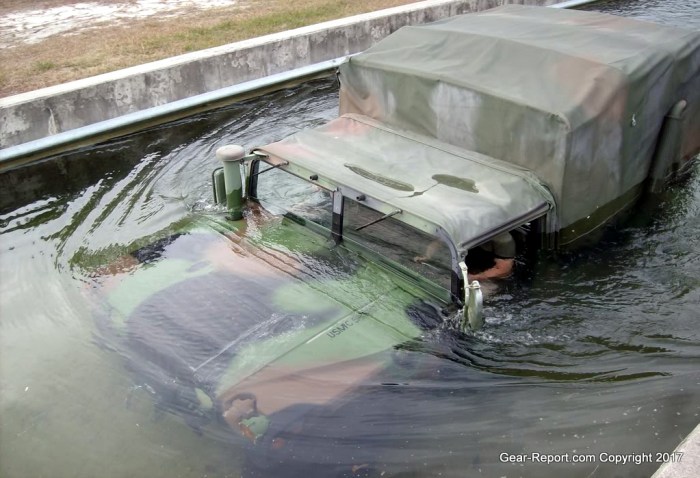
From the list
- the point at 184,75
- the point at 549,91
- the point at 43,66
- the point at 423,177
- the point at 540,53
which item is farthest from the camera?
the point at 43,66

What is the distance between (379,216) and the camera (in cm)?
532

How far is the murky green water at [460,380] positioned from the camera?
456 centimetres

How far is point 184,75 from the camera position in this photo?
391 inches

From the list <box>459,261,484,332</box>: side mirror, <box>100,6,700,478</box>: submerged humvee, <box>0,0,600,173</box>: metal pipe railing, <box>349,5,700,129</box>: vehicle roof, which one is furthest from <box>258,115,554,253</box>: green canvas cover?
<box>0,0,600,173</box>: metal pipe railing

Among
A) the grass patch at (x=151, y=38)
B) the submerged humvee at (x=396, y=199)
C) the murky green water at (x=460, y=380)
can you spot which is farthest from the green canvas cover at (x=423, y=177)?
the grass patch at (x=151, y=38)

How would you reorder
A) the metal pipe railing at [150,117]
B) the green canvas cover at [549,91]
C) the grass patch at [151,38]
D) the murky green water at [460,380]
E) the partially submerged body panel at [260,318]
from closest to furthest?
the murky green water at [460,380] < the partially submerged body panel at [260,318] < the green canvas cover at [549,91] < the metal pipe railing at [150,117] < the grass patch at [151,38]

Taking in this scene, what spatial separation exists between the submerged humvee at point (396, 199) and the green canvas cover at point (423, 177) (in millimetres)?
18

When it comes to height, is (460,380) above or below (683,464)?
below

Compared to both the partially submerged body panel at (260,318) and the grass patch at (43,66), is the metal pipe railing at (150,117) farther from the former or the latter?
the partially submerged body panel at (260,318)

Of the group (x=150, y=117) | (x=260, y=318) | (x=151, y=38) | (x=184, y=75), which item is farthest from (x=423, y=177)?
(x=151, y=38)

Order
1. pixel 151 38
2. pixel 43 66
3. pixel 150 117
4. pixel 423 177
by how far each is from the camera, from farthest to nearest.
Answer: pixel 151 38
pixel 43 66
pixel 150 117
pixel 423 177

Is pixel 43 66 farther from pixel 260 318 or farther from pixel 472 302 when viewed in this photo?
pixel 472 302

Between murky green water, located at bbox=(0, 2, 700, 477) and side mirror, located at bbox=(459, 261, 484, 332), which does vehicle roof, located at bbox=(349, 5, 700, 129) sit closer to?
murky green water, located at bbox=(0, 2, 700, 477)

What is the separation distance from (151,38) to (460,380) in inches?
339
